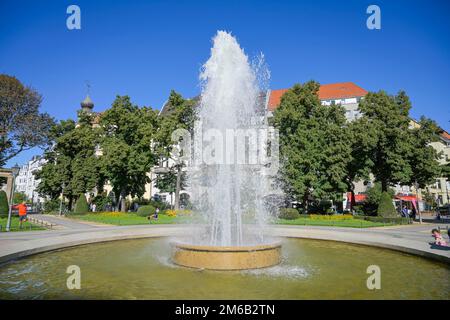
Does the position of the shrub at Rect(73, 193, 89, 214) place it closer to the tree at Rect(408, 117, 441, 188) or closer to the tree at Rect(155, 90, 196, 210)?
the tree at Rect(155, 90, 196, 210)

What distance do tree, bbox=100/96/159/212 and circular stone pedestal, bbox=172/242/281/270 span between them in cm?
3064

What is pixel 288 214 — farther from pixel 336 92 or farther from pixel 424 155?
pixel 336 92

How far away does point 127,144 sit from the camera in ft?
137

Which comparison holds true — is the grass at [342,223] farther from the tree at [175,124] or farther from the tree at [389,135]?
the tree at [175,124]

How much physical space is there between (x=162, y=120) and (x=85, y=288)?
122 feet

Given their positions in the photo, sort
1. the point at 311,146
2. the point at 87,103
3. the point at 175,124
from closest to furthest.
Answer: the point at 311,146 < the point at 175,124 < the point at 87,103

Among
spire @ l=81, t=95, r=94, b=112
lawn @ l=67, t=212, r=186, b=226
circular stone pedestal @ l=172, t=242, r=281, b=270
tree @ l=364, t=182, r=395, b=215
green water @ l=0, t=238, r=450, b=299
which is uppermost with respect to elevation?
spire @ l=81, t=95, r=94, b=112

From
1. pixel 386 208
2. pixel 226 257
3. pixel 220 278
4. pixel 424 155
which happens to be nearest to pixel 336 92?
pixel 424 155

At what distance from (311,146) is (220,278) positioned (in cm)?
2990

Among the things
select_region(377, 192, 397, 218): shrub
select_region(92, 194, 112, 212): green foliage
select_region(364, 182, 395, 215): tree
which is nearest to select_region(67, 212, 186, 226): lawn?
select_region(92, 194, 112, 212): green foliage

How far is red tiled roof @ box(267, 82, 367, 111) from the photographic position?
66938mm

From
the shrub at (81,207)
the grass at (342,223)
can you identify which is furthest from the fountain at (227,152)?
the shrub at (81,207)

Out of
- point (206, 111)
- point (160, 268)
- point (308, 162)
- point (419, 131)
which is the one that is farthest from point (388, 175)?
point (160, 268)

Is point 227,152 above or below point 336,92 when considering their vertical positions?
below
